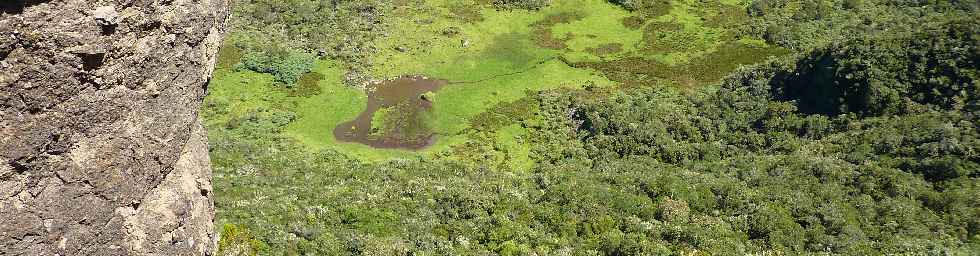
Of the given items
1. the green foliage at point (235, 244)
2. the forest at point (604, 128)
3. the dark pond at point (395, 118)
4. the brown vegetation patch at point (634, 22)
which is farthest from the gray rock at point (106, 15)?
the brown vegetation patch at point (634, 22)

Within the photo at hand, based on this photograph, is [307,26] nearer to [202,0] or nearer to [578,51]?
[578,51]

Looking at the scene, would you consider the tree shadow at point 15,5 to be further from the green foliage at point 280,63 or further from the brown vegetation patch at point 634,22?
the brown vegetation patch at point 634,22

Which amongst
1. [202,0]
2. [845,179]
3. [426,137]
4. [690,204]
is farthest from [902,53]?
[202,0]

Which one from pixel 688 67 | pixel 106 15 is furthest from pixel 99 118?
pixel 688 67

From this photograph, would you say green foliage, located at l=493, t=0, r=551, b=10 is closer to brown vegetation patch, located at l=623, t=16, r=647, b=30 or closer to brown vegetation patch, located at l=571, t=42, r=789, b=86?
brown vegetation patch, located at l=623, t=16, r=647, b=30

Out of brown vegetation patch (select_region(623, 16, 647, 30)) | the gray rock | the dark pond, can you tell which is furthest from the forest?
the gray rock

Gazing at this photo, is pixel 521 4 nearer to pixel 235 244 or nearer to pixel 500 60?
pixel 500 60
